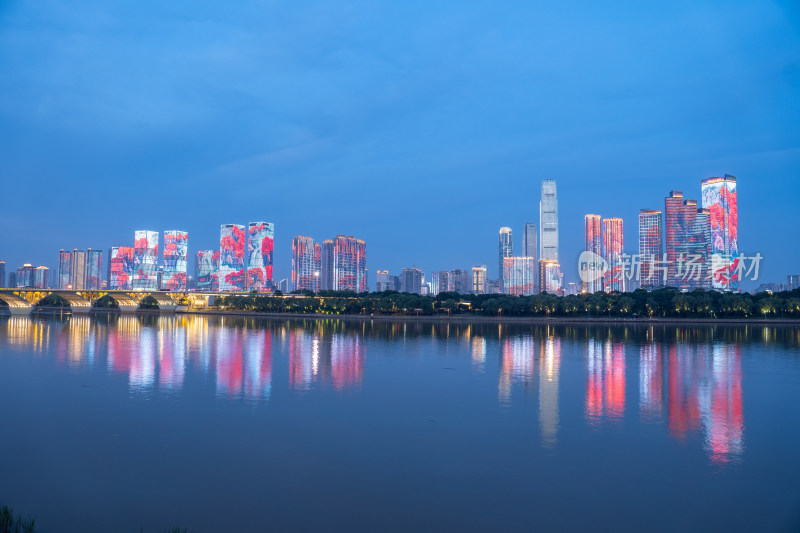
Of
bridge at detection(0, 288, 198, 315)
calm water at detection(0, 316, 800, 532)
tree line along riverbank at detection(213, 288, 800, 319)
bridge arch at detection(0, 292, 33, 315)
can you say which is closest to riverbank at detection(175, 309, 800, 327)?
tree line along riverbank at detection(213, 288, 800, 319)

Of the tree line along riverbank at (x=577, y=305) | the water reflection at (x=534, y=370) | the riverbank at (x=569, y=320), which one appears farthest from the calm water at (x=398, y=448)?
the tree line along riverbank at (x=577, y=305)

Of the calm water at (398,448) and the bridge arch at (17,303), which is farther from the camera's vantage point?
the bridge arch at (17,303)

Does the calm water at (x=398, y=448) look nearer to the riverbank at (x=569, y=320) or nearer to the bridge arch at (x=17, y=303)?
the riverbank at (x=569, y=320)

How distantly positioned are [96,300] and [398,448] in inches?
5441

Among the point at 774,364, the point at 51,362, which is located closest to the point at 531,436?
the point at 774,364

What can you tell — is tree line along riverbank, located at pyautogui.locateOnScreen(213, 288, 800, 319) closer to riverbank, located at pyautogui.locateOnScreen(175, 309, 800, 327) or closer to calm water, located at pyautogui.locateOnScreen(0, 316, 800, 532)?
riverbank, located at pyautogui.locateOnScreen(175, 309, 800, 327)

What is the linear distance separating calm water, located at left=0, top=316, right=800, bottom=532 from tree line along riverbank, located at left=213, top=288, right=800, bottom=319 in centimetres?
6561

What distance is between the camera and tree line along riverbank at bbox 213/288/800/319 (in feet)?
290

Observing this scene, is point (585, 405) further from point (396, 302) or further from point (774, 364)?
point (396, 302)

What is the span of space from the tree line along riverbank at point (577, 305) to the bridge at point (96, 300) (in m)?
30.2

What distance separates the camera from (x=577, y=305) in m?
97.6

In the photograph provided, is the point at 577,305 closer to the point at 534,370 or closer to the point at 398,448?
the point at 534,370

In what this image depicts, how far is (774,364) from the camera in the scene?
3541 centimetres

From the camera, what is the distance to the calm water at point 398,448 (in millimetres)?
10922
